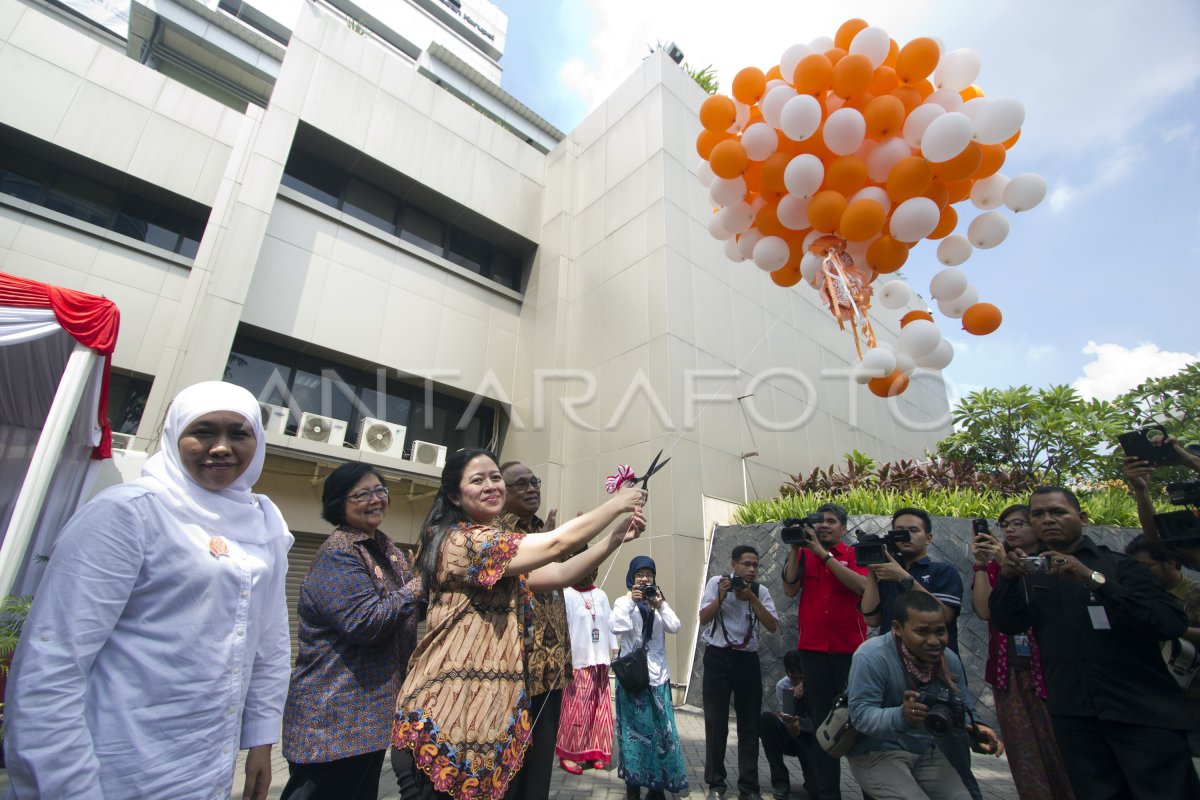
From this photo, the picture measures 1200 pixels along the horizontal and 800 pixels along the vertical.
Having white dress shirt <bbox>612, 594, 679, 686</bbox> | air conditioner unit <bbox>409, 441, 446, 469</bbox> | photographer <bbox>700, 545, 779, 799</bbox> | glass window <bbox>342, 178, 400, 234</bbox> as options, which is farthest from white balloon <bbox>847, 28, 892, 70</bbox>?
glass window <bbox>342, 178, 400, 234</bbox>

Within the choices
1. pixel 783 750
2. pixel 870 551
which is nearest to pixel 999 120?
pixel 870 551

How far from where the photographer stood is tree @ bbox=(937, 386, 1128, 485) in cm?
862

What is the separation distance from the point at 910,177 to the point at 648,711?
3825mm

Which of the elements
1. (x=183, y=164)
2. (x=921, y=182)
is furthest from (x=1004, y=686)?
(x=183, y=164)

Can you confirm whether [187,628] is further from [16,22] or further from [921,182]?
[16,22]

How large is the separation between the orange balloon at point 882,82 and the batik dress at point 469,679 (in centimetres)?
378

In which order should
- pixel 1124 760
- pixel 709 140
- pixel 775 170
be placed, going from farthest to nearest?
pixel 709 140 < pixel 775 170 < pixel 1124 760

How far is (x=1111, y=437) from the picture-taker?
8602 mm

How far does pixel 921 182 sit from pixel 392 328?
8.25m

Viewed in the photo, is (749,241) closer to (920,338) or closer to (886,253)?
(886,253)

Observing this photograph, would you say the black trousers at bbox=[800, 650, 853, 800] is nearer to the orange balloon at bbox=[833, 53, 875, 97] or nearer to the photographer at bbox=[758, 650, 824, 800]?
the photographer at bbox=[758, 650, 824, 800]

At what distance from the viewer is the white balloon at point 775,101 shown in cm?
371

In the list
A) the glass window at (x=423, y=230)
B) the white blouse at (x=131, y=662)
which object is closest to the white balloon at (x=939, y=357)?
the white blouse at (x=131, y=662)

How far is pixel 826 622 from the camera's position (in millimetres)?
3377
